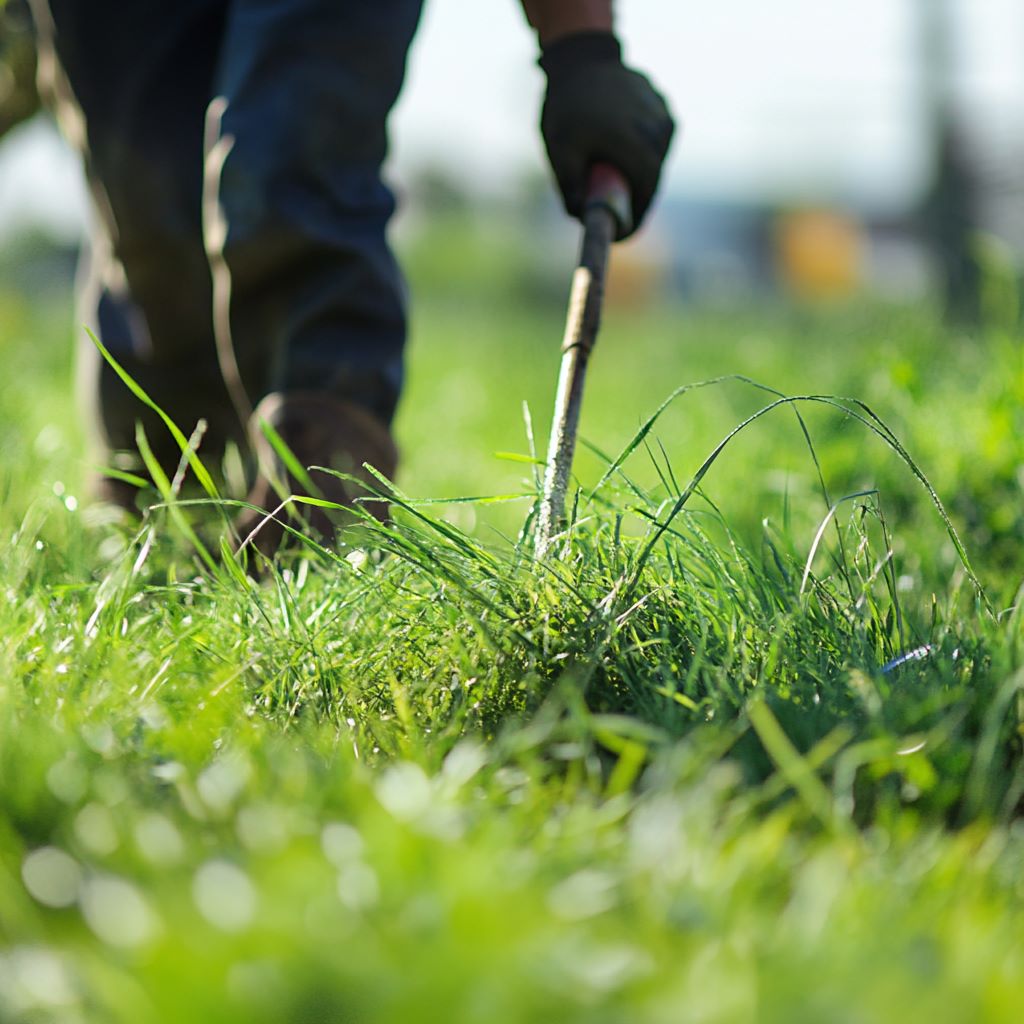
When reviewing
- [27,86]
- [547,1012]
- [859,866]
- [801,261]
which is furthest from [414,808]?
[801,261]

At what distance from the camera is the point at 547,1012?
70 cm

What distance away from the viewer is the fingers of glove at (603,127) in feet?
7.16

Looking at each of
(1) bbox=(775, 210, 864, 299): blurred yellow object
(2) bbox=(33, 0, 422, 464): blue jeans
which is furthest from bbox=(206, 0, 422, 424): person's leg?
(1) bbox=(775, 210, 864, 299): blurred yellow object

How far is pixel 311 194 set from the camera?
2.41m

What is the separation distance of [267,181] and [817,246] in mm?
37147

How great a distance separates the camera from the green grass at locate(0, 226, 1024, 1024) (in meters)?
0.73

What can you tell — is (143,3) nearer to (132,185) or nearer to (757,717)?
(132,185)

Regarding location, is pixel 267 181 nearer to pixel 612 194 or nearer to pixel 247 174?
pixel 247 174

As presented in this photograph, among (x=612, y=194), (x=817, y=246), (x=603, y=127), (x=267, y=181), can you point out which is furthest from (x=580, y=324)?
(x=817, y=246)

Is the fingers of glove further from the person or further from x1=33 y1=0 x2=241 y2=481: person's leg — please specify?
x1=33 y1=0 x2=241 y2=481: person's leg

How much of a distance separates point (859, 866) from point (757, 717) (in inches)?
8.5

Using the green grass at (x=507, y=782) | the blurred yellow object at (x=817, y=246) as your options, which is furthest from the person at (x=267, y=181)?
the blurred yellow object at (x=817, y=246)

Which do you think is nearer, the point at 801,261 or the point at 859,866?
the point at 859,866

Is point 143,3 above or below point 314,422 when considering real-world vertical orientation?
above
